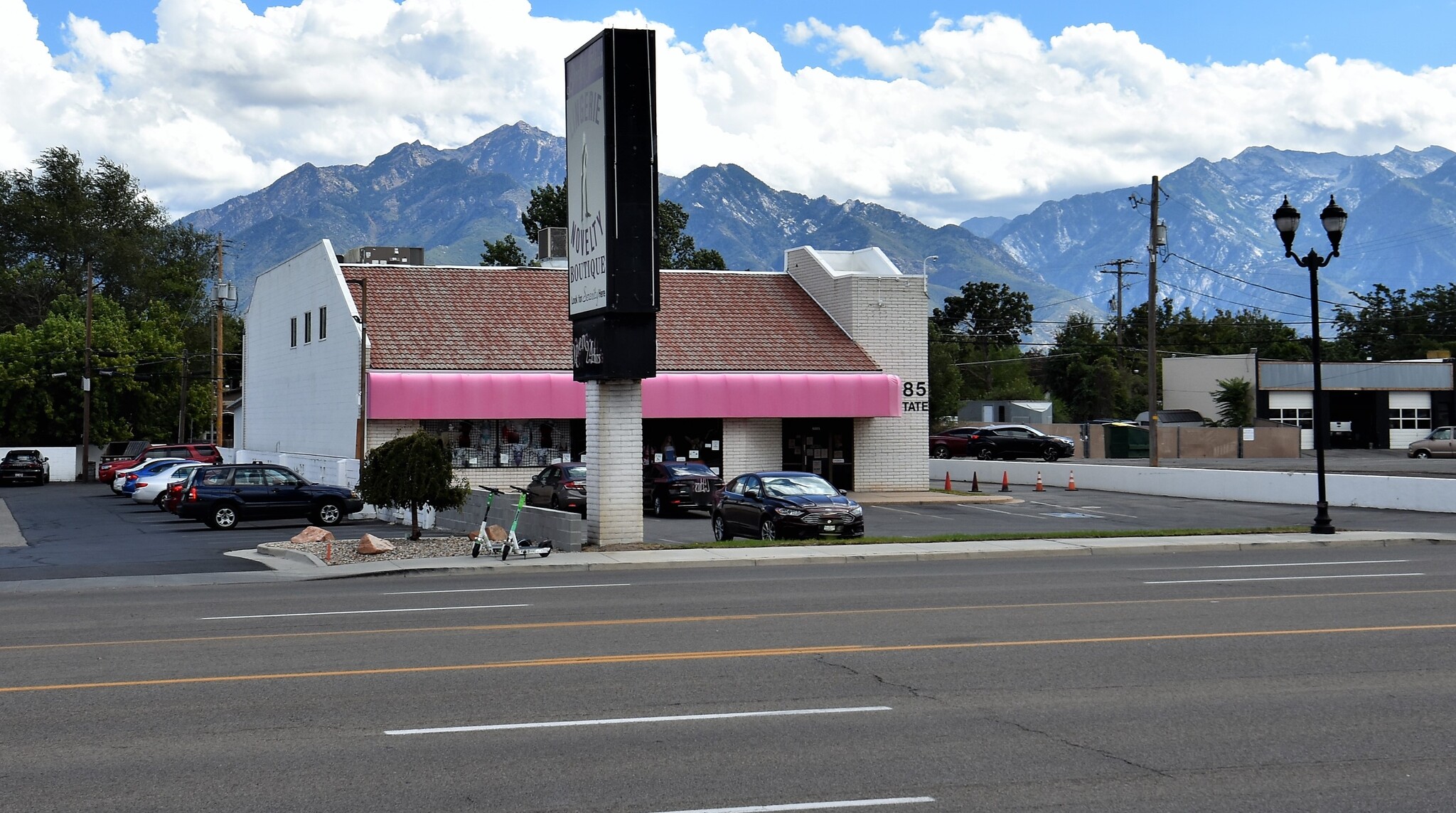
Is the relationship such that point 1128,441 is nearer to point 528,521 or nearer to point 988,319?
point 988,319

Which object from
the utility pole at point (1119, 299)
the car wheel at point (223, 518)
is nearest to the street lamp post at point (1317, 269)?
the car wheel at point (223, 518)

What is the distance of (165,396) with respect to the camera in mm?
73938

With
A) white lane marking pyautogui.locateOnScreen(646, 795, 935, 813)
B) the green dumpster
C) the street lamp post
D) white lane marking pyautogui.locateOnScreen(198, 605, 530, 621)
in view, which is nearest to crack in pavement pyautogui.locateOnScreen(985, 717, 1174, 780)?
white lane marking pyautogui.locateOnScreen(646, 795, 935, 813)

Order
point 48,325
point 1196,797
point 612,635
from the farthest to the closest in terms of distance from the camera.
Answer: point 48,325 → point 612,635 → point 1196,797

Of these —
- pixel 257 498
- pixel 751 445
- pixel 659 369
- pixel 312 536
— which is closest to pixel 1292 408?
pixel 751 445

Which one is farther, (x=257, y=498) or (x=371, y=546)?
(x=257, y=498)

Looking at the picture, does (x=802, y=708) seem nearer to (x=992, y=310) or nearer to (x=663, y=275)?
(x=663, y=275)

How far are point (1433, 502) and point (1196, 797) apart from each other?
30697mm

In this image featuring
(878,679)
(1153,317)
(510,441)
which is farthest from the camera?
(1153,317)

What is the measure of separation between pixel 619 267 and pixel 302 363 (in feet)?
94.6

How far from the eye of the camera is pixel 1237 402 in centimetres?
7819

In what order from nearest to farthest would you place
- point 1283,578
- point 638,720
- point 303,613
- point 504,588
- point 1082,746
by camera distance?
point 1082,746
point 638,720
point 303,613
point 504,588
point 1283,578

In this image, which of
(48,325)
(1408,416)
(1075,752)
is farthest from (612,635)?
(1408,416)

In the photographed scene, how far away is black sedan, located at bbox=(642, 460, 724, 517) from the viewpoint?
34750 millimetres
